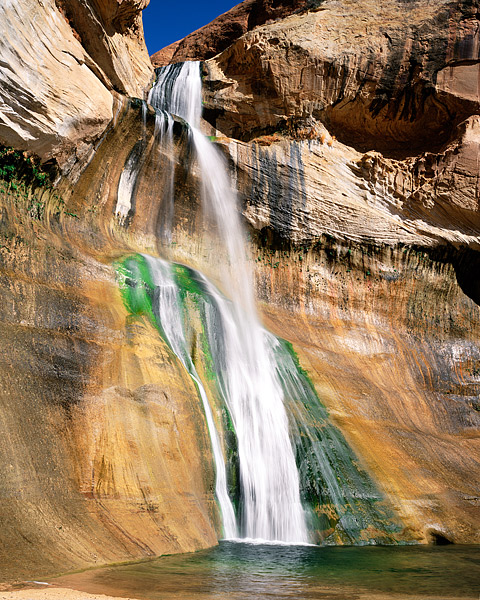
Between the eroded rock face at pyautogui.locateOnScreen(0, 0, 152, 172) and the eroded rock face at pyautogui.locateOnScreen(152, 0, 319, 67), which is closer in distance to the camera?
the eroded rock face at pyautogui.locateOnScreen(0, 0, 152, 172)

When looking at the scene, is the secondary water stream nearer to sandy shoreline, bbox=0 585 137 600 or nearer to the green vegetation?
the green vegetation

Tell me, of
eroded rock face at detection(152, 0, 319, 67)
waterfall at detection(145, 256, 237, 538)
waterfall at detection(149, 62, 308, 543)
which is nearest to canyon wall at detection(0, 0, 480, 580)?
waterfall at detection(145, 256, 237, 538)

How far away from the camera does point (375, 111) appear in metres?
17.7

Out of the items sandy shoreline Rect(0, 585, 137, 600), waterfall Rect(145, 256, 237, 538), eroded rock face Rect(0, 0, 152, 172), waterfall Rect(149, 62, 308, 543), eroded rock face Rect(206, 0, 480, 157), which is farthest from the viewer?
eroded rock face Rect(206, 0, 480, 157)

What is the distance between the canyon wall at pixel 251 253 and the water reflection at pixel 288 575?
0.55 metres

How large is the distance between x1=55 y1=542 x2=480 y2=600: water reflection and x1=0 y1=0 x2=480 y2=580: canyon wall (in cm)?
55

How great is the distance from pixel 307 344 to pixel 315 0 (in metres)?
12.7

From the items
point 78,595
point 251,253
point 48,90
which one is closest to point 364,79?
point 251,253

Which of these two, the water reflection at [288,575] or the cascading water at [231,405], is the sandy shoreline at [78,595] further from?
the cascading water at [231,405]

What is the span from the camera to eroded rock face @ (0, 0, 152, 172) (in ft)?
33.9

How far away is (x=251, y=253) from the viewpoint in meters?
15.6

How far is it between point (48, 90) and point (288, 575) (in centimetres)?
954

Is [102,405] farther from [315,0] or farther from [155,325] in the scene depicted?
[315,0]

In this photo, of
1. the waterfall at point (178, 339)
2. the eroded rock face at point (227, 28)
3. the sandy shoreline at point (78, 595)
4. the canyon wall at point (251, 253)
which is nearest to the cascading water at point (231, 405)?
the waterfall at point (178, 339)
